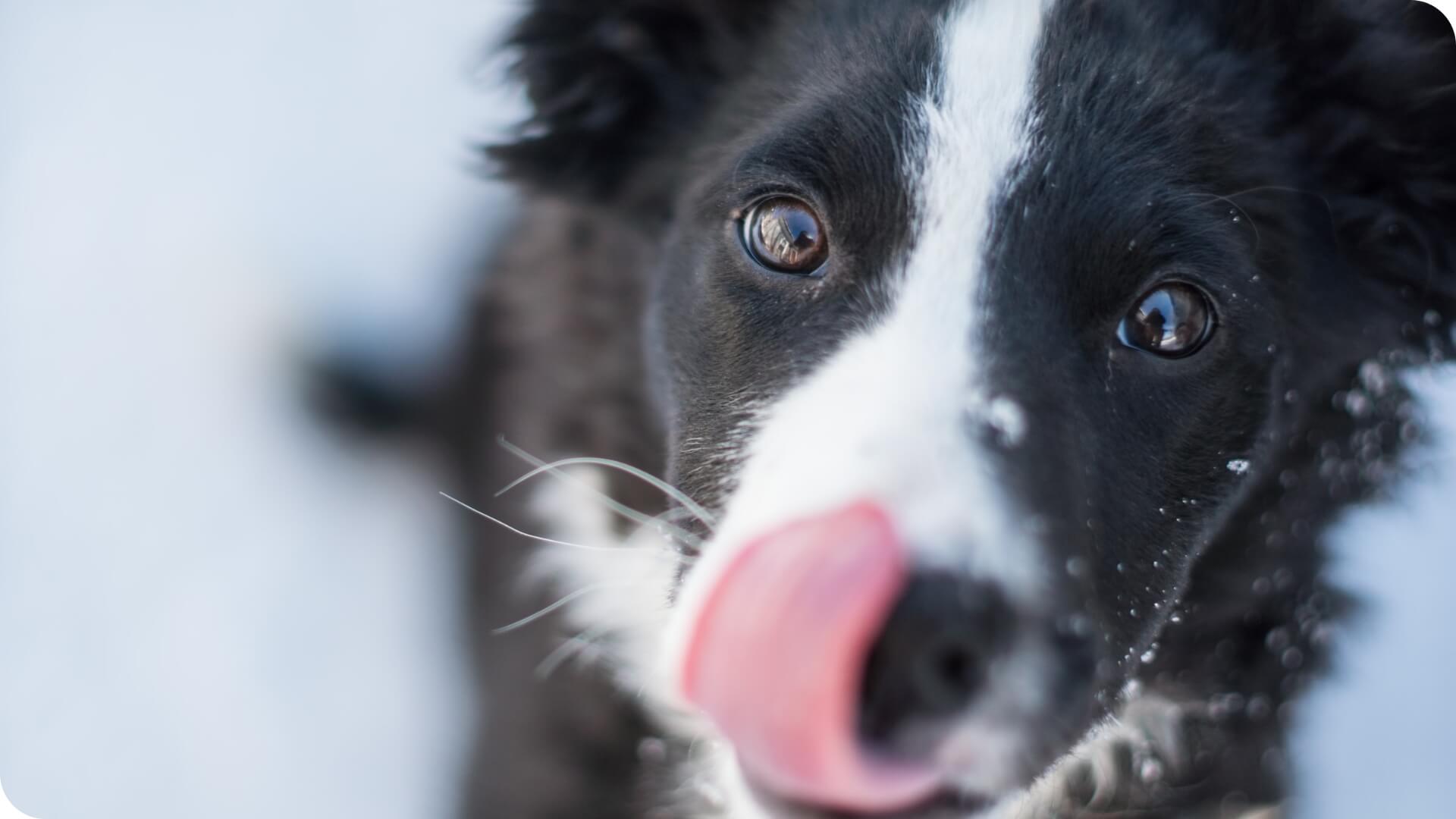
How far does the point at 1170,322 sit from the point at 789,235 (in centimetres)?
48

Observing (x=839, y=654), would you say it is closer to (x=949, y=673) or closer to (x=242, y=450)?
(x=949, y=673)

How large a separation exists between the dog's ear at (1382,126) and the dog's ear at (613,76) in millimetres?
778

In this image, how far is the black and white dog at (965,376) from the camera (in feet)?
3.52

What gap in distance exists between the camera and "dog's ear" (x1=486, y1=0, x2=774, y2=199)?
1794 millimetres

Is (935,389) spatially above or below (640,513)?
above

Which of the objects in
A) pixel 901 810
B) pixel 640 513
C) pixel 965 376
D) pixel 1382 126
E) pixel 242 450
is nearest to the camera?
pixel 901 810

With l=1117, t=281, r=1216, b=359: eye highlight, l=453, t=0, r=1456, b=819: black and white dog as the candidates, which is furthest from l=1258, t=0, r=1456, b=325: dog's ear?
l=1117, t=281, r=1216, b=359: eye highlight

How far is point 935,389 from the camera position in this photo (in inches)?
47.2

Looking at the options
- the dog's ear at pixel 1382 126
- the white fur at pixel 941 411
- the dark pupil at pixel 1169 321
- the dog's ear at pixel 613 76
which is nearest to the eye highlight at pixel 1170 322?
the dark pupil at pixel 1169 321

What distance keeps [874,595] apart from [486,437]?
169 cm

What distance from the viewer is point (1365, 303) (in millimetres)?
1662

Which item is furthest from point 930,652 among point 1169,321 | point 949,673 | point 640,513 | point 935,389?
point 640,513

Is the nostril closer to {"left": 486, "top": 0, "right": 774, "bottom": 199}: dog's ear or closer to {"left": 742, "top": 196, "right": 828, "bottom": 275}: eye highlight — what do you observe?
{"left": 742, "top": 196, "right": 828, "bottom": 275}: eye highlight

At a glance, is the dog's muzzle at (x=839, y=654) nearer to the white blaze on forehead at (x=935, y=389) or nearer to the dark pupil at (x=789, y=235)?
the white blaze on forehead at (x=935, y=389)
